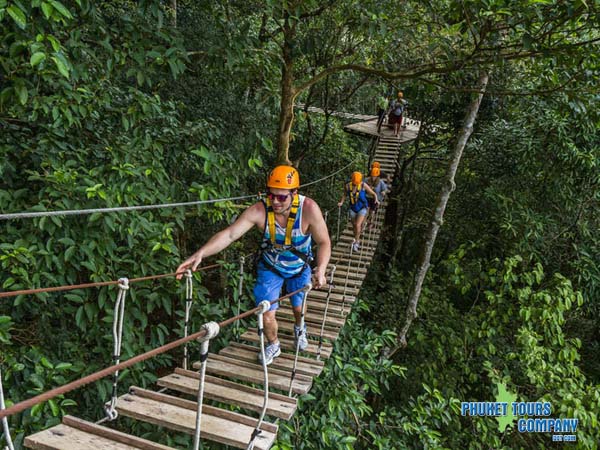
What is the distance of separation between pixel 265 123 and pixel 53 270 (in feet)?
12.5

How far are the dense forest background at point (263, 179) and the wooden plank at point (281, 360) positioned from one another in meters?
0.35

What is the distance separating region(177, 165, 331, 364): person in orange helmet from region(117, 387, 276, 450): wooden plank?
1.80 feet

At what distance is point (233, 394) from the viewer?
2.14 m

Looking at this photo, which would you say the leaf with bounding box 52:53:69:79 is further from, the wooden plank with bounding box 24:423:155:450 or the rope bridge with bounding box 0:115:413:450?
the wooden plank with bounding box 24:423:155:450

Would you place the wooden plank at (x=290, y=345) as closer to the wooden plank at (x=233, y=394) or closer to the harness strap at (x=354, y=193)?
the wooden plank at (x=233, y=394)

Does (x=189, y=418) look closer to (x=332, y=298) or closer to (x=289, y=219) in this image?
(x=289, y=219)

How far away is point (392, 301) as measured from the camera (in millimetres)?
7055

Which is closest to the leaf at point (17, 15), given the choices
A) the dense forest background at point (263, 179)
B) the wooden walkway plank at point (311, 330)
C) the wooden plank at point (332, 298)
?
the dense forest background at point (263, 179)

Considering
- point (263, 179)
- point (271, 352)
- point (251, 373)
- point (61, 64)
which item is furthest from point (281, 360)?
point (263, 179)

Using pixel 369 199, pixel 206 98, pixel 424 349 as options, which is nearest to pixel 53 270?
pixel 206 98

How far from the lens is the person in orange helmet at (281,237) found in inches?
91.9

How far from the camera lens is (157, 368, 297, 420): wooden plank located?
204cm

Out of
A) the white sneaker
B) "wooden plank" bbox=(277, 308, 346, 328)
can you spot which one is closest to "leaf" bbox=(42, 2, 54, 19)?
the white sneaker

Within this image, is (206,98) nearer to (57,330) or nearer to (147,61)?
(147,61)
